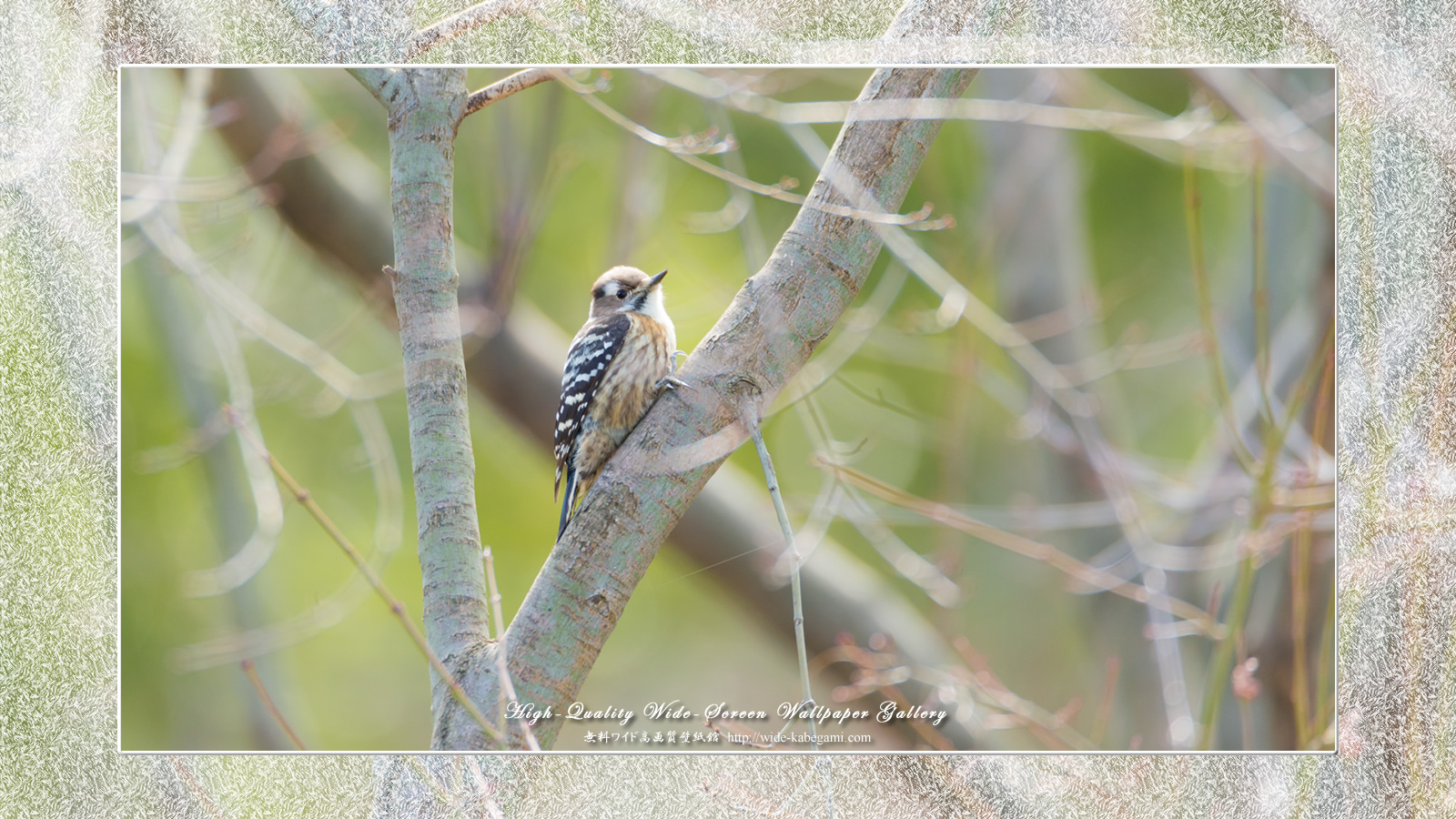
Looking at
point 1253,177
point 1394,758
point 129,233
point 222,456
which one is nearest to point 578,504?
point 222,456

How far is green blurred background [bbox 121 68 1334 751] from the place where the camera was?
137 centimetres

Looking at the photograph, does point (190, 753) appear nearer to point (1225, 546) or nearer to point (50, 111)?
point (50, 111)

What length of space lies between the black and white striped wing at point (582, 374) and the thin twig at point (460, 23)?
529mm

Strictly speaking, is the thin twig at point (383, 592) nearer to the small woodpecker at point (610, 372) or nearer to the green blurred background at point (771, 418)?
the green blurred background at point (771, 418)

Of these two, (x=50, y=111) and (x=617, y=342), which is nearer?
(x=50, y=111)

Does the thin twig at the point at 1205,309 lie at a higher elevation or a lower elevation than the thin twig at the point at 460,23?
lower

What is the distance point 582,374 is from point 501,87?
49 centimetres

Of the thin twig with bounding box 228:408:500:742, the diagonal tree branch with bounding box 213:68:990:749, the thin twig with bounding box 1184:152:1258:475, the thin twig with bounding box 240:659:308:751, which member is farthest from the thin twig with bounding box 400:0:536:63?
the thin twig with bounding box 1184:152:1258:475

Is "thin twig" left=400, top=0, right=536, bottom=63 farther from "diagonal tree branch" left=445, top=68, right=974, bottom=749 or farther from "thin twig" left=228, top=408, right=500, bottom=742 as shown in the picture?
"thin twig" left=228, top=408, right=500, bottom=742

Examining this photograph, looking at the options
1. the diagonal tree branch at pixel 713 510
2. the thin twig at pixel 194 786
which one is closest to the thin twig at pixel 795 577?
the diagonal tree branch at pixel 713 510

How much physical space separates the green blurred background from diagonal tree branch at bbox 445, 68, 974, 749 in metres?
0.07

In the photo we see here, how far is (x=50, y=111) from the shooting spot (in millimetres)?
1389

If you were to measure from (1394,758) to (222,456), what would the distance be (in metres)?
2.03

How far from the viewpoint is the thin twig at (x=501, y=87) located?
4.49 ft
